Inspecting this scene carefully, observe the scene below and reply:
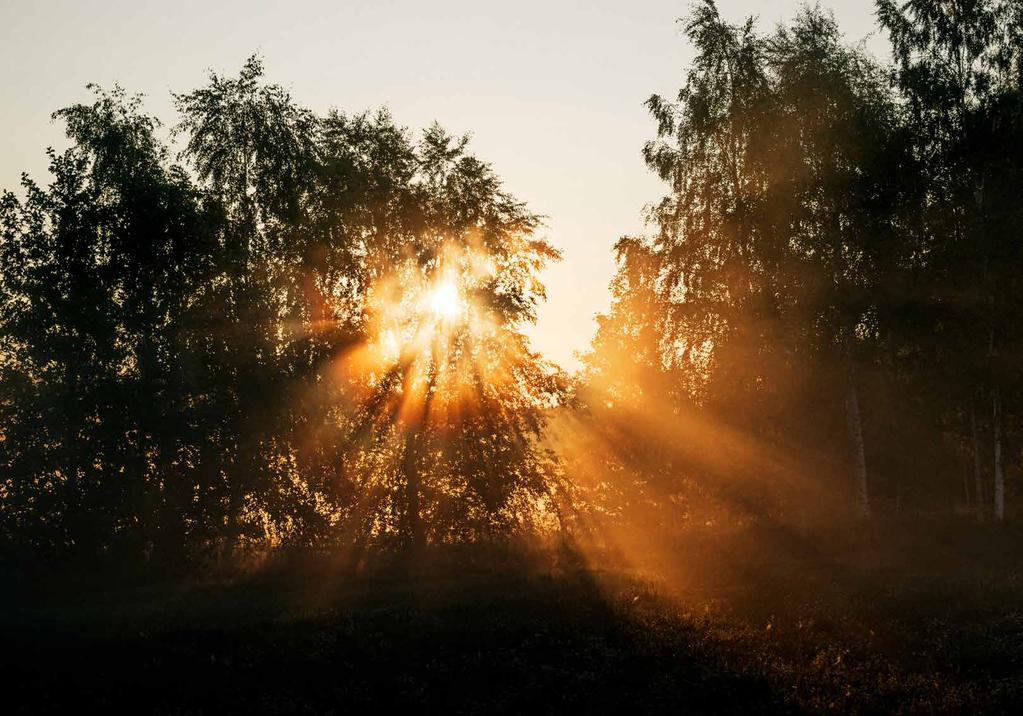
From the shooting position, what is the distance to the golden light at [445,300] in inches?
1367

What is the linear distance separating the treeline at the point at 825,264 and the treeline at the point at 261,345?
6.04 metres

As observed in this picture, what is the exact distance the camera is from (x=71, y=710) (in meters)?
14.9

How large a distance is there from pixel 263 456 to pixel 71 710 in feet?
56.1

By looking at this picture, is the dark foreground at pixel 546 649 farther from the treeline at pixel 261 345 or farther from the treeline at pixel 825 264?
the treeline at pixel 825 264

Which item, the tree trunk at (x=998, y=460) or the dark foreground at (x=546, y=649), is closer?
the dark foreground at (x=546, y=649)

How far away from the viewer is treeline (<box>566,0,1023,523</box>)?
34000 millimetres

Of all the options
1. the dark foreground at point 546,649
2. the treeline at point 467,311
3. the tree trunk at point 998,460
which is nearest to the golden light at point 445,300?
the treeline at point 467,311

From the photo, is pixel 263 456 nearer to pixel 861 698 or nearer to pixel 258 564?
pixel 258 564

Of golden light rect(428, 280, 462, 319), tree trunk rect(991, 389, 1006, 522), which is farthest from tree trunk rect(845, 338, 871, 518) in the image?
golden light rect(428, 280, 462, 319)

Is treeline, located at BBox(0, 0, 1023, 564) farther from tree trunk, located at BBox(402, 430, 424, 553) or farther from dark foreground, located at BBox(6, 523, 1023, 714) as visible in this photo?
dark foreground, located at BBox(6, 523, 1023, 714)

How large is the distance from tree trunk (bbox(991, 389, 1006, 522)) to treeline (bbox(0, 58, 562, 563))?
15.1 meters

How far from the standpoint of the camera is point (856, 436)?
3519 cm

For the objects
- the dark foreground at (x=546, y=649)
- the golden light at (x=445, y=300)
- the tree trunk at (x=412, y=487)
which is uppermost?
the golden light at (x=445, y=300)

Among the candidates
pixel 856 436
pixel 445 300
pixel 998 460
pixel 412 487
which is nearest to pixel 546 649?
pixel 412 487
